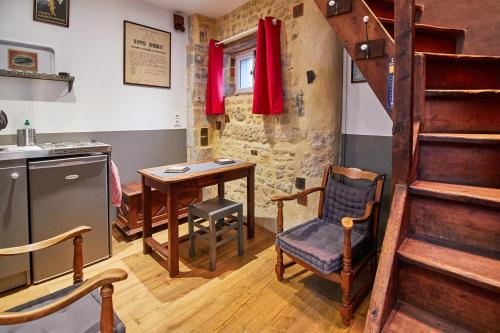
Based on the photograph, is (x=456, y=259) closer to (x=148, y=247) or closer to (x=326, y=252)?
(x=326, y=252)

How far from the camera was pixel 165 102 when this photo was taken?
3512 millimetres

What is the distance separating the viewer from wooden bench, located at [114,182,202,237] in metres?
2.88

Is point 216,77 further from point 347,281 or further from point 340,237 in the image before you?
point 347,281

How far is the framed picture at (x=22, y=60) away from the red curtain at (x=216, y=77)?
5.82ft

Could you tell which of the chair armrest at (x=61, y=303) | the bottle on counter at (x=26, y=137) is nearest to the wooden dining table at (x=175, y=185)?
the bottle on counter at (x=26, y=137)

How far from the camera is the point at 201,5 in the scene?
10.8ft

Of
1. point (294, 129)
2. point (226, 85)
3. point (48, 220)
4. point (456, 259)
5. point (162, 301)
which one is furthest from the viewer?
point (226, 85)

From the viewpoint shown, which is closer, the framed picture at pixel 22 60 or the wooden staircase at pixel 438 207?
the wooden staircase at pixel 438 207

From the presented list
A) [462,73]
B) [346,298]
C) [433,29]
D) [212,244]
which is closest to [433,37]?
[433,29]

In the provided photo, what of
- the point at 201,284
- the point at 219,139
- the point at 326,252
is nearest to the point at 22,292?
the point at 201,284

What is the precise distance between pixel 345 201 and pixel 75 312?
190cm

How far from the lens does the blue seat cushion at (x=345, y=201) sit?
84.2 inches

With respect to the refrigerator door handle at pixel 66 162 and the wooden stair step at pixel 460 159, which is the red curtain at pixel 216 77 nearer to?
the refrigerator door handle at pixel 66 162

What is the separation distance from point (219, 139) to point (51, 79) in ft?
6.35
